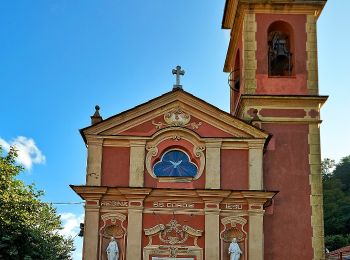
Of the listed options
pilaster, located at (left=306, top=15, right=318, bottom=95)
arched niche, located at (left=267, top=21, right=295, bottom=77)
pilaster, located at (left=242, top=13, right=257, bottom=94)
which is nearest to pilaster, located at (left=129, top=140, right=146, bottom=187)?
pilaster, located at (left=242, top=13, right=257, bottom=94)

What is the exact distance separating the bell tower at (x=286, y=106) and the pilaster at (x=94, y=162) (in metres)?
4.71

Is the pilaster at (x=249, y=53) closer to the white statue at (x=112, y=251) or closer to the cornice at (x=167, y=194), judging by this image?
the cornice at (x=167, y=194)

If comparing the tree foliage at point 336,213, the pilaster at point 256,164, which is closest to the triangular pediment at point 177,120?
the pilaster at point 256,164

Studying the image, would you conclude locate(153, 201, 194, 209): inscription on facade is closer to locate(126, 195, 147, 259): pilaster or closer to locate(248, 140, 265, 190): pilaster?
locate(126, 195, 147, 259): pilaster

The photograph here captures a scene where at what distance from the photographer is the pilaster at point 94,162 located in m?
17.2

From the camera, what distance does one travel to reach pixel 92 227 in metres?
16.7

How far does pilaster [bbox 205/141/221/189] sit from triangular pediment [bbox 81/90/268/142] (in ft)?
1.12

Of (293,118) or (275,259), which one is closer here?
(275,259)

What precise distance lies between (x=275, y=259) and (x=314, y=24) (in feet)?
25.2

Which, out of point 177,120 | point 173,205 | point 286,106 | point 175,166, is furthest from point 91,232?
point 286,106

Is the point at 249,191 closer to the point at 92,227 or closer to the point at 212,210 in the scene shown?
the point at 212,210

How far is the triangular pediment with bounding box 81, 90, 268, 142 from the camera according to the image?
17.7 m

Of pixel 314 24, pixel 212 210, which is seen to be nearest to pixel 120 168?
pixel 212 210

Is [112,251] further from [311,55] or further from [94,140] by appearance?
[311,55]
